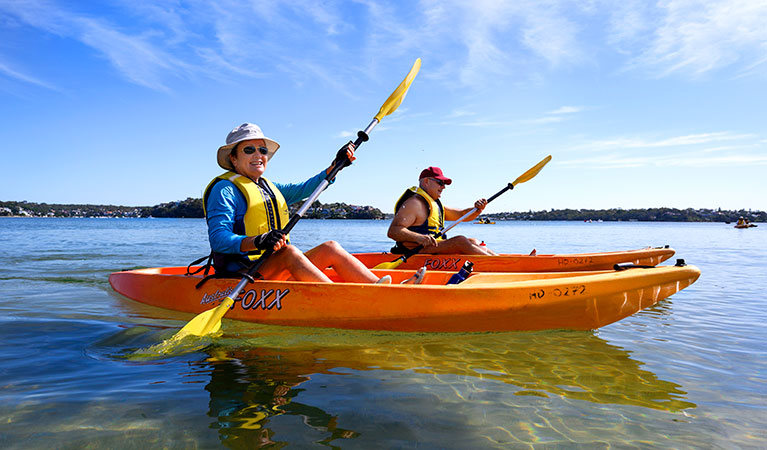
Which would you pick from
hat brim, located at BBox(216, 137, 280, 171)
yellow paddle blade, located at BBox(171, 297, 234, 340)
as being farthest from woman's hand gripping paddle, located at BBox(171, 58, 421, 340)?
hat brim, located at BBox(216, 137, 280, 171)

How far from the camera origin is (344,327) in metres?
3.93

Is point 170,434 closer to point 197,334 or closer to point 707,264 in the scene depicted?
point 197,334

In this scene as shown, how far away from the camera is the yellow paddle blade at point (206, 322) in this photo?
3787 mm

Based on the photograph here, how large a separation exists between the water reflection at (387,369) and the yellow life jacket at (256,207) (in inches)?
35.1

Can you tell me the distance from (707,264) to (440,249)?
8.38 metres

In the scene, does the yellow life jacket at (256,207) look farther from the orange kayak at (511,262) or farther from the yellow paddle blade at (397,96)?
the orange kayak at (511,262)

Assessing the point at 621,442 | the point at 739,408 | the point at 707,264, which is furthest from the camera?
the point at 707,264

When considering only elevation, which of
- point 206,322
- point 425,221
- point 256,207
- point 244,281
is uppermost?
point 256,207

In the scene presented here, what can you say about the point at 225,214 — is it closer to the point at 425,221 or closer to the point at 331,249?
the point at 331,249

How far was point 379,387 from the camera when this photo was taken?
286cm

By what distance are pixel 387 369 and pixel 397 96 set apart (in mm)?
3915

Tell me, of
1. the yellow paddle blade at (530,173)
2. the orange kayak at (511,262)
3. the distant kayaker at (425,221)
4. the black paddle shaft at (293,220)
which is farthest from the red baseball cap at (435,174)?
the yellow paddle blade at (530,173)

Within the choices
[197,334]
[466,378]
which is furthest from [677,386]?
[197,334]

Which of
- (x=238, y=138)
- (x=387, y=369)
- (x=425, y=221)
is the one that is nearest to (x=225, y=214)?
(x=238, y=138)
